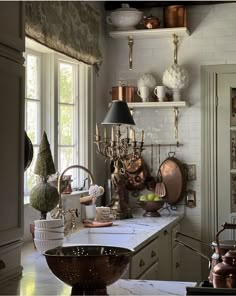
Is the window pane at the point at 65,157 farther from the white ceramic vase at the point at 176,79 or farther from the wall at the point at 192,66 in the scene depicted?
the white ceramic vase at the point at 176,79

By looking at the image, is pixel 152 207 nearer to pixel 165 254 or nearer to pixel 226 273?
pixel 165 254

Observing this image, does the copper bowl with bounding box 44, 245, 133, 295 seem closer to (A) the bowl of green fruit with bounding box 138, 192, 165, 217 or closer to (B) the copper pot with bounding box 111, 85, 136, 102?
(A) the bowl of green fruit with bounding box 138, 192, 165, 217

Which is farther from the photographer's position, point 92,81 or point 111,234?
point 92,81

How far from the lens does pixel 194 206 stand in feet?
16.7

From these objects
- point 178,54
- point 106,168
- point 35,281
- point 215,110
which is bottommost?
point 35,281

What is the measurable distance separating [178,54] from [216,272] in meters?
3.38

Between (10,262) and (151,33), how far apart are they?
298 centimetres

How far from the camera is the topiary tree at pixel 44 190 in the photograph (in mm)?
3279

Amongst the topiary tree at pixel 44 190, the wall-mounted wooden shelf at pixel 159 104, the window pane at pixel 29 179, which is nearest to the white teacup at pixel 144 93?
the wall-mounted wooden shelf at pixel 159 104

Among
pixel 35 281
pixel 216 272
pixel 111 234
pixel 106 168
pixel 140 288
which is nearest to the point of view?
pixel 216 272

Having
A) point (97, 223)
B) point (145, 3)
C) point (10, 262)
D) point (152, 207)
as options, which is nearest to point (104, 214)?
point (97, 223)

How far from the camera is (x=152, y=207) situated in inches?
188

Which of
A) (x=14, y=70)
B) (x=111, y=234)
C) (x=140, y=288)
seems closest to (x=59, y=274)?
(x=140, y=288)

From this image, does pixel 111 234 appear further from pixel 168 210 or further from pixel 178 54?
pixel 178 54
